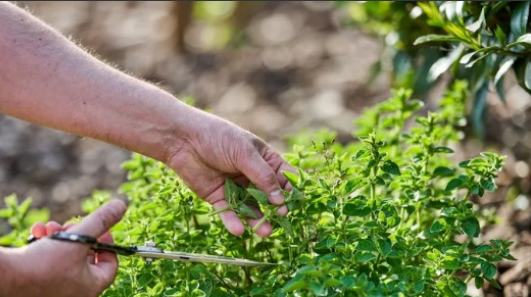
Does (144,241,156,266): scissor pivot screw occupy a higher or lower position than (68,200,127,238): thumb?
lower

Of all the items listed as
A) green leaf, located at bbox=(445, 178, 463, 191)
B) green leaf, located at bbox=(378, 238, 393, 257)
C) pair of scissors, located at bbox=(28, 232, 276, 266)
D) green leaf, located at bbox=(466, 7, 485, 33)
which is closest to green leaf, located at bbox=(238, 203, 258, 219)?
pair of scissors, located at bbox=(28, 232, 276, 266)

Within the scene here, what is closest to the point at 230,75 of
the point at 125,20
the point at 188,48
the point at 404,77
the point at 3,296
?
the point at 188,48

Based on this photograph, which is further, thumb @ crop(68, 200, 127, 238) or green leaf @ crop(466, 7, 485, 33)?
green leaf @ crop(466, 7, 485, 33)

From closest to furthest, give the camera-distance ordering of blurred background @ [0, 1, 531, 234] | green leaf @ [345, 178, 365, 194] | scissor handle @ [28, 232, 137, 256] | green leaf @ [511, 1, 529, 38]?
scissor handle @ [28, 232, 137, 256] → green leaf @ [345, 178, 365, 194] → green leaf @ [511, 1, 529, 38] → blurred background @ [0, 1, 531, 234]

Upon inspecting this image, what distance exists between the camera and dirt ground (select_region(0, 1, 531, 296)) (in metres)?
4.16

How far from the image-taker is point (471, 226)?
2.13m

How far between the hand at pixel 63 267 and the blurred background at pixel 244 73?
1784 millimetres

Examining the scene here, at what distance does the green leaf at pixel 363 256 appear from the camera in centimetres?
194

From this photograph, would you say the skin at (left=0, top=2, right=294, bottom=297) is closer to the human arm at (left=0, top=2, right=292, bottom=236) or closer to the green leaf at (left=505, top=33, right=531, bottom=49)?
the human arm at (left=0, top=2, right=292, bottom=236)

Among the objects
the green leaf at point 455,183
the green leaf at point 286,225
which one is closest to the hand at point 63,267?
the green leaf at point 286,225

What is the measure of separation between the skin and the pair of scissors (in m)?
0.04


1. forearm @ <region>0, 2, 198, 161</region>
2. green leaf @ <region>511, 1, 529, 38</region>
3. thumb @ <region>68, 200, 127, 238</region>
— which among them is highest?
forearm @ <region>0, 2, 198, 161</region>

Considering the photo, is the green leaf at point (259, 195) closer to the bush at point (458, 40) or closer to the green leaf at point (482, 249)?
the green leaf at point (482, 249)

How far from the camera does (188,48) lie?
585 centimetres
